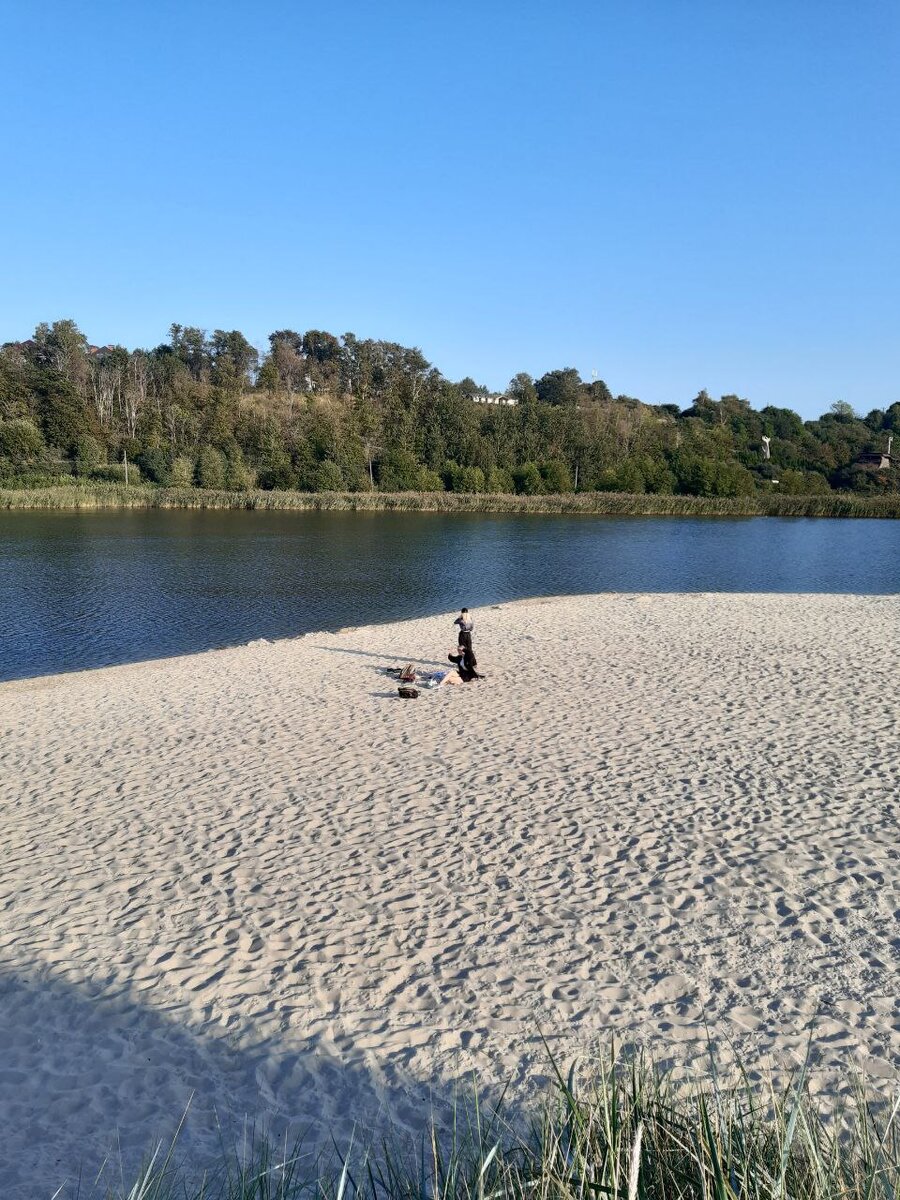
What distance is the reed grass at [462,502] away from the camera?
→ 2394 inches

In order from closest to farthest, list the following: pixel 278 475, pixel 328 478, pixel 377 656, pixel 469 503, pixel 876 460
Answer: pixel 377 656 → pixel 469 503 → pixel 328 478 → pixel 278 475 → pixel 876 460

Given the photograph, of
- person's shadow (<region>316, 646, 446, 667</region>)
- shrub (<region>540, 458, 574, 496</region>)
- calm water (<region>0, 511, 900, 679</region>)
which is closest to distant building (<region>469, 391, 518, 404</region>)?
shrub (<region>540, 458, 574, 496</region>)

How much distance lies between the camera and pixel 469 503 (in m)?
65.7

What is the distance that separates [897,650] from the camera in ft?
47.8

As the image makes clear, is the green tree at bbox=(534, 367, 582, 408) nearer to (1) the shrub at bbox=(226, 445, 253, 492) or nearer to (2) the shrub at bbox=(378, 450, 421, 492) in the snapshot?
(2) the shrub at bbox=(378, 450, 421, 492)

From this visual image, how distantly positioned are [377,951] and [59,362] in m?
94.2

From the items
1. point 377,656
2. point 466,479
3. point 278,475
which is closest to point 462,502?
point 466,479

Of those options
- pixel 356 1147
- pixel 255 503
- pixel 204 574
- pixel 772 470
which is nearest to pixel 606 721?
pixel 356 1147

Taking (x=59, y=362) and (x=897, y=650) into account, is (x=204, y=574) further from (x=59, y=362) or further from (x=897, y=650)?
(x=59, y=362)

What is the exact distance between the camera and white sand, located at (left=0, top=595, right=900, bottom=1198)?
4461 mm

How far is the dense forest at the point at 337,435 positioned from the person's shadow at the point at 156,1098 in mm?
67852

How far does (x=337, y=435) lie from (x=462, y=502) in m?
19.6

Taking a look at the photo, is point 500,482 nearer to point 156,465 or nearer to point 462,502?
point 462,502

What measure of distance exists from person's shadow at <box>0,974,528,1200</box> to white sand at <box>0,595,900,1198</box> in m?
0.02
